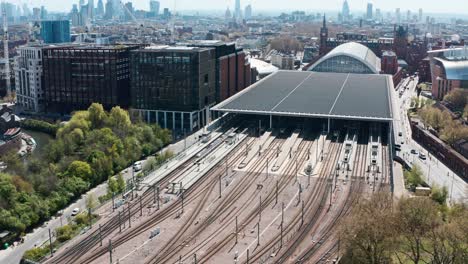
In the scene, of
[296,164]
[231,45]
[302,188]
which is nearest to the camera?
[302,188]

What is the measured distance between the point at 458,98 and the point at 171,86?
39.2 metres

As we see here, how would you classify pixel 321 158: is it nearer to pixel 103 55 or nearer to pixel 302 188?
pixel 302 188

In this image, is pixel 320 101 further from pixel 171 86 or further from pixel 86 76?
pixel 86 76

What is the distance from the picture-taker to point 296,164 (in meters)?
48.2

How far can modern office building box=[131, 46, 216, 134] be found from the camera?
208 ft

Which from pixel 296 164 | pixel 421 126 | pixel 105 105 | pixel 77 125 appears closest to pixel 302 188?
pixel 296 164

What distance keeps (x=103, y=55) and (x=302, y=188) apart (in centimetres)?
3725

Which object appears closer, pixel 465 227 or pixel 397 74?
pixel 465 227

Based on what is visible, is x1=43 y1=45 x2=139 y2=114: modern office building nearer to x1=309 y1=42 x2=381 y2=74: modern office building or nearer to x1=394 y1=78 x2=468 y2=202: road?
x1=394 y1=78 x2=468 y2=202: road

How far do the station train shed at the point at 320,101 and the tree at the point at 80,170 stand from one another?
62.4 ft

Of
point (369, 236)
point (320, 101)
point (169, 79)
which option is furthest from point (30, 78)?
point (369, 236)

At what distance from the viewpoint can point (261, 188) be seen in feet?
139

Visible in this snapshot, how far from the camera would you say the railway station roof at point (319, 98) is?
193ft

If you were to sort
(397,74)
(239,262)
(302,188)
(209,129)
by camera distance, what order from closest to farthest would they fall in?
(239,262)
(302,188)
(209,129)
(397,74)
